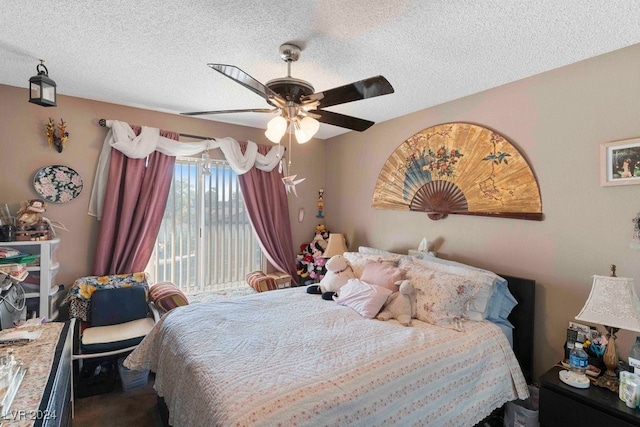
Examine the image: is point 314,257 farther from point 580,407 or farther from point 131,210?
point 580,407

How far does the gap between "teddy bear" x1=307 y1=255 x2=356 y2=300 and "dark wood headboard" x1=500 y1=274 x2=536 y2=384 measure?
1.32m

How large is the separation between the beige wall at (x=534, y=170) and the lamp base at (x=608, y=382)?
0.28 meters

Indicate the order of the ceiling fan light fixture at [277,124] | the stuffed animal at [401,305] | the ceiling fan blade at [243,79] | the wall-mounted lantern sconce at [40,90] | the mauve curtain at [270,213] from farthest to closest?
the mauve curtain at [270,213], the stuffed animal at [401,305], the wall-mounted lantern sconce at [40,90], the ceiling fan light fixture at [277,124], the ceiling fan blade at [243,79]

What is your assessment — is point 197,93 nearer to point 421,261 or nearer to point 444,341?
point 421,261

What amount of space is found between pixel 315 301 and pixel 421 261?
3.30 feet

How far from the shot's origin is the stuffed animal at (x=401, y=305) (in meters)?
2.18

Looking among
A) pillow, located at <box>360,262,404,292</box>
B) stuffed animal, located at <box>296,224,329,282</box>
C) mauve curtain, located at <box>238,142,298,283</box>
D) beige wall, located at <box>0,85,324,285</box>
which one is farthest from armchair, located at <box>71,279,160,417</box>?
pillow, located at <box>360,262,404,292</box>

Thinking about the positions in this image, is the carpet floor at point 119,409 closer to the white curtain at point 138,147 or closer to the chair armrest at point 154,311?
the chair armrest at point 154,311

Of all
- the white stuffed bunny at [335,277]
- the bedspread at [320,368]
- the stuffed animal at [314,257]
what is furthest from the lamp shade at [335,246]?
the bedspread at [320,368]

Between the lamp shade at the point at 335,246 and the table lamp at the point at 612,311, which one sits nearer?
the table lamp at the point at 612,311

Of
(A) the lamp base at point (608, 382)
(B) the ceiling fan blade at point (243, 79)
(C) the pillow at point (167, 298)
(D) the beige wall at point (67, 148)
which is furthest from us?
(C) the pillow at point (167, 298)

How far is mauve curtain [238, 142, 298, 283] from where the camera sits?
3627 mm

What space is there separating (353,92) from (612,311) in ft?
6.04

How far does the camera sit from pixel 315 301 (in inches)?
A: 101
